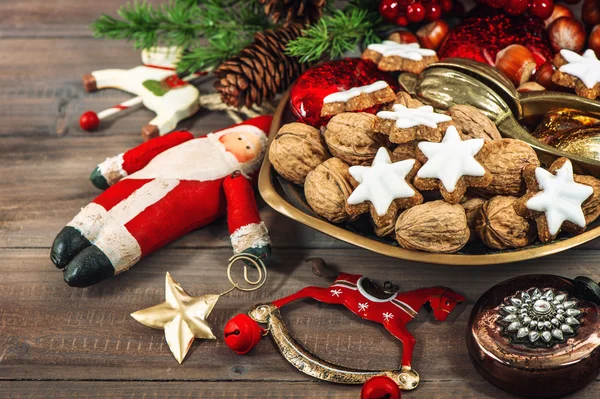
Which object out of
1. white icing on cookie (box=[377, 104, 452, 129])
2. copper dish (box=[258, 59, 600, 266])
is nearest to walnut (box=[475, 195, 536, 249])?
copper dish (box=[258, 59, 600, 266])

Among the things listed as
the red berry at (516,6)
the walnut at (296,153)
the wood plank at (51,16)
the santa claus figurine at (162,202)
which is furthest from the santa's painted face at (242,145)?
the wood plank at (51,16)

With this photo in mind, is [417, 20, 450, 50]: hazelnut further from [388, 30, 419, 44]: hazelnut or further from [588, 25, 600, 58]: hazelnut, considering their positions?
[588, 25, 600, 58]: hazelnut

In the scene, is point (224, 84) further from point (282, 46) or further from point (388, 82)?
point (388, 82)

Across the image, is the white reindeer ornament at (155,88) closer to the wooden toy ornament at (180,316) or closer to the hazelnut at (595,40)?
the wooden toy ornament at (180,316)

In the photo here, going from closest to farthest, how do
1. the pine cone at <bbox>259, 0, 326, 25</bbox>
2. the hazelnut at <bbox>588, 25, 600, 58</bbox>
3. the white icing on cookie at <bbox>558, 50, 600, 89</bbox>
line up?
the white icing on cookie at <bbox>558, 50, 600, 89</bbox>, the hazelnut at <bbox>588, 25, 600, 58</bbox>, the pine cone at <bbox>259, 0, 326, 25</bbox>

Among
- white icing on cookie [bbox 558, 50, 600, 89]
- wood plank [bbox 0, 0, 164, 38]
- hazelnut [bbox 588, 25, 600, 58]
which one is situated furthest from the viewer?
wood plank [bbox 0, 0, 164, 38]

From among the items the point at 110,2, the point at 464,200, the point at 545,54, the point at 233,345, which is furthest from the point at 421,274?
the point at 110,2

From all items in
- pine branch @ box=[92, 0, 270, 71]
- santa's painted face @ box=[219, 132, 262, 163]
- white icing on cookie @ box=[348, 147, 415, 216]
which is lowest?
santa's painted face @ box=[219, 132, 262, 163]
